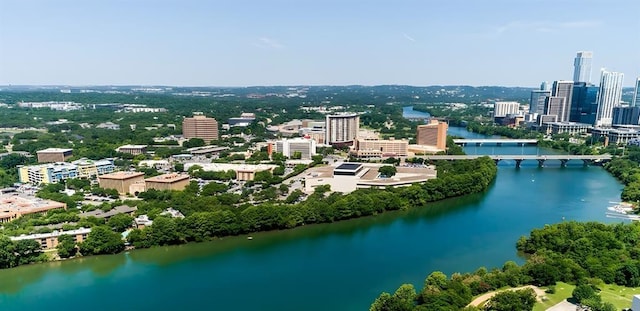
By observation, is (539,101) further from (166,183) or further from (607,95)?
(166,183)

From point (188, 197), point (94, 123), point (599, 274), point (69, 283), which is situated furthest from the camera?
point (94, 123)

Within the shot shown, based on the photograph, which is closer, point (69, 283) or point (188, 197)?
point (69, 283)

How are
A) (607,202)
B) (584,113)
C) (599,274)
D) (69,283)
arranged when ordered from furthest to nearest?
(584,113) < (607,202) < (69,283) < (599,274)

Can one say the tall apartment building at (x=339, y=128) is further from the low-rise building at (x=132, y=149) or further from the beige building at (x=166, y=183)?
the beige building at (x=166, y=183)

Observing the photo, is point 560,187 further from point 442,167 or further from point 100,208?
point 100,208

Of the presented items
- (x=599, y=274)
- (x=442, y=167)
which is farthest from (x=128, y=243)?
(x=442, y=167)

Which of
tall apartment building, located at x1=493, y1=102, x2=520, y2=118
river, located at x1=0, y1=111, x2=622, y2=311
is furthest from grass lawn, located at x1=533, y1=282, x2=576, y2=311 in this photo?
tall apartment building, located at x1=493, y1=102, x2=520, y2=118

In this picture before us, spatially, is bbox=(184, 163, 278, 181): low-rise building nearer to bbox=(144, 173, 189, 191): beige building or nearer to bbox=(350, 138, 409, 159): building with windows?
bbox=(144, 173, 189, 191): beige building
